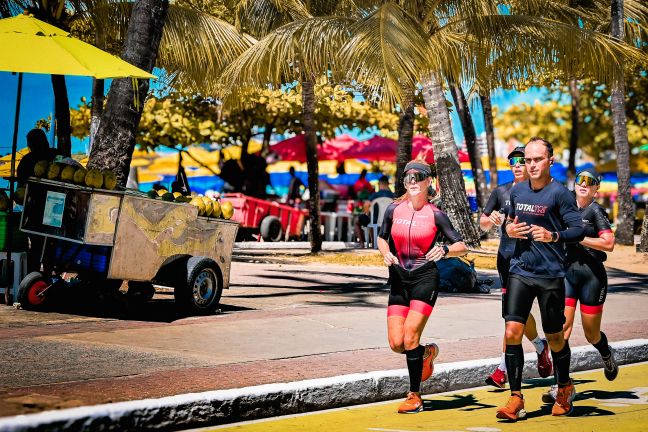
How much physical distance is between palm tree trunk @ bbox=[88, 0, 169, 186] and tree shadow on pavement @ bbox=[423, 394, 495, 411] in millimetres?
6435

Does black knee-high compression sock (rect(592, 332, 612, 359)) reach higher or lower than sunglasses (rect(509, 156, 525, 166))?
lower

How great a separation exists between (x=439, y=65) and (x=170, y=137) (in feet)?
44.9

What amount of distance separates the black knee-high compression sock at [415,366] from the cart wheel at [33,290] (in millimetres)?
5405

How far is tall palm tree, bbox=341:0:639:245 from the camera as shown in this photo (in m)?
17.4

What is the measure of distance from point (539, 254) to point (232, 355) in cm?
301

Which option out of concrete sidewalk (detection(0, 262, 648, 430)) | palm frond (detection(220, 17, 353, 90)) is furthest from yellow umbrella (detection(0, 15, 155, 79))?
palm frond (detection(220, 17, 353, 90))

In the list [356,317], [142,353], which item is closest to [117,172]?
[356,317]

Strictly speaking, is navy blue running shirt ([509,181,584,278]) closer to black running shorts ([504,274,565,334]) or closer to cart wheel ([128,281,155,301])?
black running shorts ([504,274,565,334])

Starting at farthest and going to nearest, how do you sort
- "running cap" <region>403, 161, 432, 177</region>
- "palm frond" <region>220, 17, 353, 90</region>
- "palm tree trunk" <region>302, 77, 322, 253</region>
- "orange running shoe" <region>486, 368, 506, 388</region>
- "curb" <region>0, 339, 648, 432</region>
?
"palm tree trunk" <region>302, 77, 322, 253</region>
"palm frond" <region>220, 17, 353, 90</region>
"orange running shoe" <region>486, 368, 506, 388</region>
"running cap" <region>403, 161, 432, 177</region>
"curb" <region>0, 339, 648, 432</region>

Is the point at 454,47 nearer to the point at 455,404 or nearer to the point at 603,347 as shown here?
the point at 603,347

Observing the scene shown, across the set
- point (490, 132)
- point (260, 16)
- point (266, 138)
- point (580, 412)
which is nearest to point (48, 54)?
point (580, 412)

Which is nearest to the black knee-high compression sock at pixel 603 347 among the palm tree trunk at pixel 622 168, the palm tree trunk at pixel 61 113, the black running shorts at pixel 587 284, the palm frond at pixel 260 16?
the black running shorts at pixel 587 284

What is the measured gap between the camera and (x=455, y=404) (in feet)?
26.8

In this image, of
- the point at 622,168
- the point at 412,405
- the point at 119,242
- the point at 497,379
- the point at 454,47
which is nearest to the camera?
the point at 412,405
